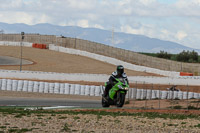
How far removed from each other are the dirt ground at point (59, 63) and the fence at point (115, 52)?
3.76m

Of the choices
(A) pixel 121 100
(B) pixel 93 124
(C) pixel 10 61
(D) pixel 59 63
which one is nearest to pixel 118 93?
(A) pixel 121 100

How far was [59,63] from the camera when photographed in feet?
224

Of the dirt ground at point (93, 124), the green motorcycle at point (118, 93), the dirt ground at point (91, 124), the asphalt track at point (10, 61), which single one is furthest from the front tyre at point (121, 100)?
the asphalt track at point (10, 61)

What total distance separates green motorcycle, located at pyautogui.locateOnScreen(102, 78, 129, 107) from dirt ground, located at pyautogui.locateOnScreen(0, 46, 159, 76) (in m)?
36.9

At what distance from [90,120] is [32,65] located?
47464 millimetres

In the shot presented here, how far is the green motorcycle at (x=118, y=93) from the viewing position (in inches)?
A: 818

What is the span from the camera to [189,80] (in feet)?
162

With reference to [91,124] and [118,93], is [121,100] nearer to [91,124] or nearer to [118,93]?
[118,93]

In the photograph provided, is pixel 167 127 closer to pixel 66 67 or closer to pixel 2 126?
pixel 2 126

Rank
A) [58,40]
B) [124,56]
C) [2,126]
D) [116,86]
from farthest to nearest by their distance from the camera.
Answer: [58,40], [124,56], [116,86], [2,126]

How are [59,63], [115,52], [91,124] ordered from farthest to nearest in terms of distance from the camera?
[115,52]
[59,63]
[91,124]

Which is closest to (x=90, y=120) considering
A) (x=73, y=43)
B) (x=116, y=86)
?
(x=116, y=86)

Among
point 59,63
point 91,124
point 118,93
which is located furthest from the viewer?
point 59,63

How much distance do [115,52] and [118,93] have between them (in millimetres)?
53178
